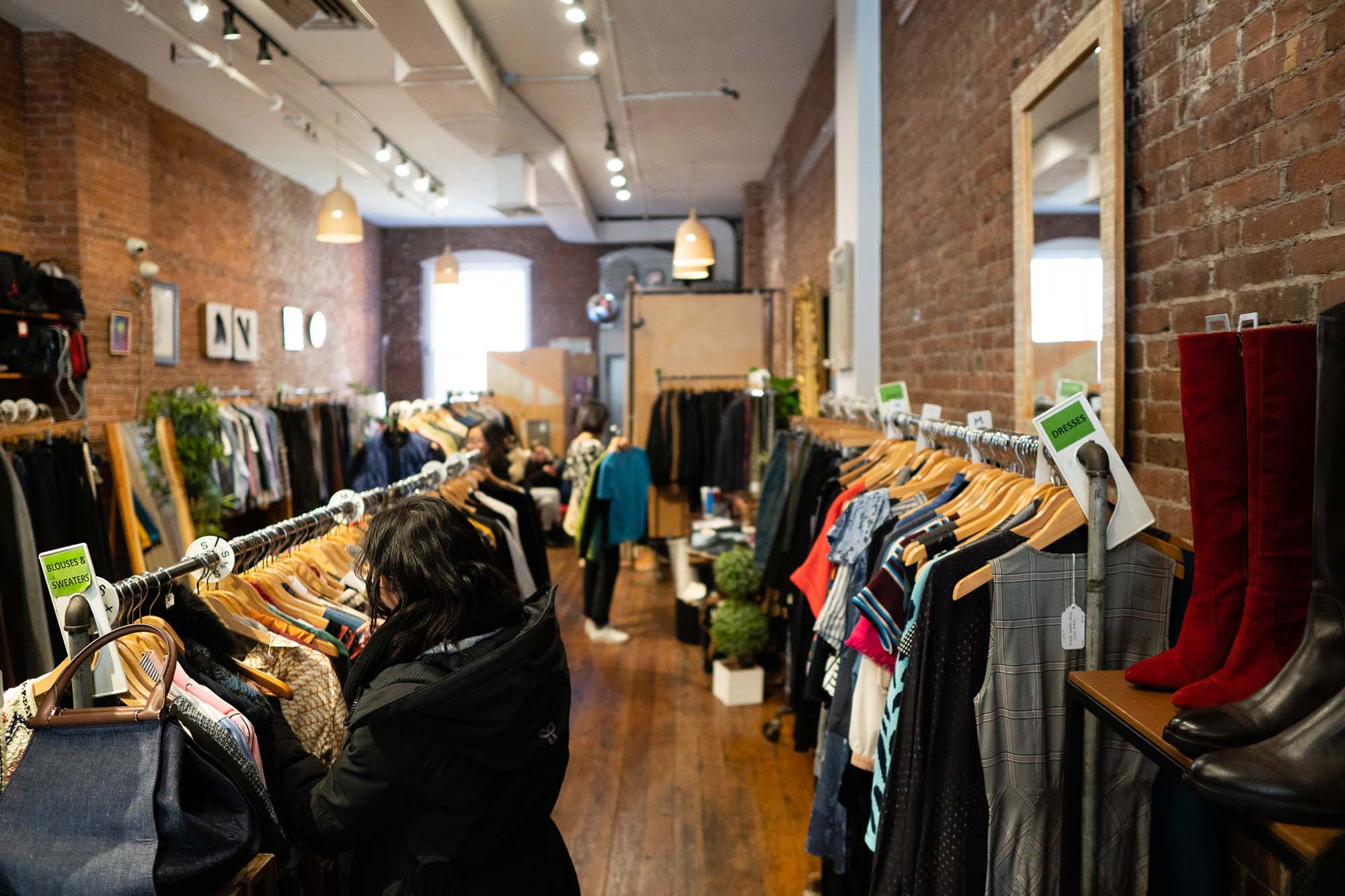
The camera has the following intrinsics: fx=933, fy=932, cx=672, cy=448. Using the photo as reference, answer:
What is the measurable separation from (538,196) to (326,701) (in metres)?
9.08

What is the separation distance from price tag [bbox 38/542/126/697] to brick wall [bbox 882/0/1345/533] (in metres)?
1.92

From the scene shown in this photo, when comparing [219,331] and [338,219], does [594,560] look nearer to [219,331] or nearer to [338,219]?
[338,219]

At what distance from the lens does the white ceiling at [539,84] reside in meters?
5.76

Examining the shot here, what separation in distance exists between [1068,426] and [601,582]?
14.6 feet

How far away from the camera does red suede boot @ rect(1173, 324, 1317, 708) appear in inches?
44.6

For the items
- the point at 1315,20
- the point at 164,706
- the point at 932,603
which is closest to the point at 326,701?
the point at 164,706

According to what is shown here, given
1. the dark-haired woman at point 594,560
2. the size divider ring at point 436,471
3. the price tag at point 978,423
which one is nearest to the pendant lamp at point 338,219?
the dark-haired woman at point 594,560

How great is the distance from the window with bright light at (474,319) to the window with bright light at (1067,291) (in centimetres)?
1153

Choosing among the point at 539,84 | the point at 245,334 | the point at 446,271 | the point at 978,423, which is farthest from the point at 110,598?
the point at 245,334

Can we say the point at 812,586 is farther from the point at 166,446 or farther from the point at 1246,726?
the point at 166,446

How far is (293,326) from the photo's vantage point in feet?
34.2

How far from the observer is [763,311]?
7926 millimetres

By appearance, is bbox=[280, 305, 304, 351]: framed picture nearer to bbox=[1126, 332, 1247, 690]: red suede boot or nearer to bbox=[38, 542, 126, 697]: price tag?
bbox=[38, 542, 126, 697]: price tag

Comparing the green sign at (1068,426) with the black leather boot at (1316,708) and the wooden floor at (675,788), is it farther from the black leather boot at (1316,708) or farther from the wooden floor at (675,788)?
the wooden floor at (675,788)
